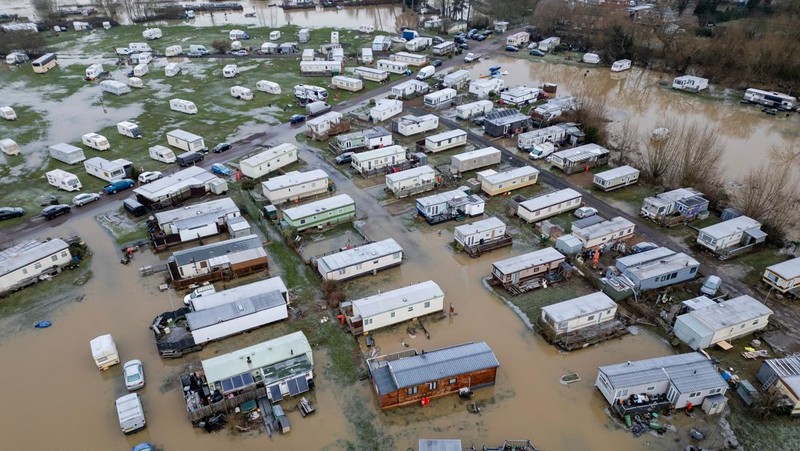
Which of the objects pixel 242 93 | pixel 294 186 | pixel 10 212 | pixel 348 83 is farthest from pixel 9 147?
pixel 348 83

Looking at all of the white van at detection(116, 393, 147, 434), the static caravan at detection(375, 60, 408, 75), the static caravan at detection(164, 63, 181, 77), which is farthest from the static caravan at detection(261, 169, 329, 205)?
the static caravan at detection(164, 63, 181, 77)

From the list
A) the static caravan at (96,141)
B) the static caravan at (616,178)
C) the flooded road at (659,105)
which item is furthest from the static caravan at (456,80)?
the static caravan at (96,141)

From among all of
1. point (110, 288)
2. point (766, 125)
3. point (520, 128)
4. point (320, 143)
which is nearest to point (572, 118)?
point (520, 128)

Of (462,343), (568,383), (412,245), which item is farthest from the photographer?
(412,245)

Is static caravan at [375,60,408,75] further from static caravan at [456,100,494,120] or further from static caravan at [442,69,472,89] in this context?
static caravan at [456,100,494,120]

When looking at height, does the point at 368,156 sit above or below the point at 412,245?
above

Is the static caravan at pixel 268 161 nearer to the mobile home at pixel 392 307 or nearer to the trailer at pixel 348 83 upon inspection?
the mobile home at pixel 392 307

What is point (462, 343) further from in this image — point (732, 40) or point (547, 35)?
point (547, 35)

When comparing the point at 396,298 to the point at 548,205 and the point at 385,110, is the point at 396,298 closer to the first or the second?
the point at 548,205
